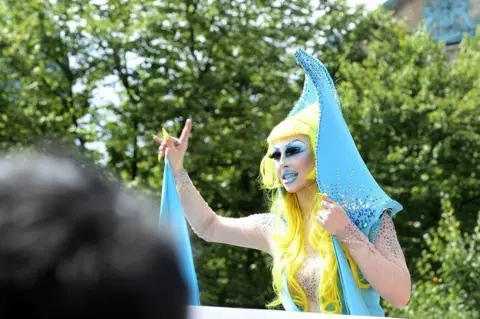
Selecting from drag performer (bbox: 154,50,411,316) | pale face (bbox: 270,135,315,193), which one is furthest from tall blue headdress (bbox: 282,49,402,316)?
pale face (bbox: 270,135,315,193)

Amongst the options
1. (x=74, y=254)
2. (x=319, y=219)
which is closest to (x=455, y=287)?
(x=319, y=219)

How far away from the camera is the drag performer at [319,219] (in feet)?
10.2

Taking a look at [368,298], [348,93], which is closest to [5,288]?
[368,298]

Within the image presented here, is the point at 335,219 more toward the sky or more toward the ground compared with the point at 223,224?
more toward the sky

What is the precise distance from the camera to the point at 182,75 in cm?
1111

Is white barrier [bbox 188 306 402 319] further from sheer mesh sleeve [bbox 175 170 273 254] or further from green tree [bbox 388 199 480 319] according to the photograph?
green tree [bbox 388 199 480 319]

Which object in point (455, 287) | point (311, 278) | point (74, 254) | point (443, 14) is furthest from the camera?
point (443, 14)

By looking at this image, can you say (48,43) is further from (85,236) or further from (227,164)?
(85,236)

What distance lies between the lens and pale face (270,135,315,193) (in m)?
3.38

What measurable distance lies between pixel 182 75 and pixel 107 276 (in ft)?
34.7

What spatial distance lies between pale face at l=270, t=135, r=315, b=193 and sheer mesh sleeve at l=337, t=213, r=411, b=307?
32 centimetres

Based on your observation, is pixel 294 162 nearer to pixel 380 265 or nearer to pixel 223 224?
pixel 223 224

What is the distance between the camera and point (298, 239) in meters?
3.31

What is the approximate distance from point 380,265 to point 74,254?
2.52 m
